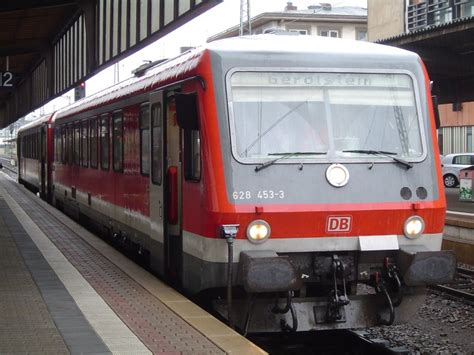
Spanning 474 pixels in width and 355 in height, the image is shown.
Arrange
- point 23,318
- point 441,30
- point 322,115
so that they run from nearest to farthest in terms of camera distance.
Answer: point 23,318 → point 322,115 → point 441,30

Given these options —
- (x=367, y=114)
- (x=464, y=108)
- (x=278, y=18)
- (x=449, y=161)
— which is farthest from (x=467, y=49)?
(x=278, y=18)

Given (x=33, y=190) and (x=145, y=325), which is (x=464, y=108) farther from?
(x=145, y=325)

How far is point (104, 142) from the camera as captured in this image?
12.5 meters

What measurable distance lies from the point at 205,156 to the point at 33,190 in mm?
26165

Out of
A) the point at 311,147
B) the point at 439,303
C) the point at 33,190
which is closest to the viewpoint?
the point at 311,147

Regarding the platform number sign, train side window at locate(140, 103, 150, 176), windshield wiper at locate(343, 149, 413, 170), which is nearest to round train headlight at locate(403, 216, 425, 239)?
windshield wiper at locate(343, 149, 413, 170)

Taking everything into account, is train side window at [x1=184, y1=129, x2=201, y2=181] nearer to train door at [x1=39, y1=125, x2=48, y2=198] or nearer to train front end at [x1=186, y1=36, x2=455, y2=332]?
train front end at [x1=186, y1=36, x2=455, y2=332]

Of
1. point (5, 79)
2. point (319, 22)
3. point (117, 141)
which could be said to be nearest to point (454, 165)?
point (5, 79)

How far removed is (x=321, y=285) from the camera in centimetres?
714

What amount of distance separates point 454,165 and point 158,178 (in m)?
27.7

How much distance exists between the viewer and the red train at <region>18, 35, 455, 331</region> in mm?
6707

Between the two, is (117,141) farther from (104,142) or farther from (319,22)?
(319,22)

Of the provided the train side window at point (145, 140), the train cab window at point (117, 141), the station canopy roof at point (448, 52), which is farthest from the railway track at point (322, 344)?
the station canopy roof at point (448, 52)

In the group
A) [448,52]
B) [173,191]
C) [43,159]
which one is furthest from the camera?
[43,159]
